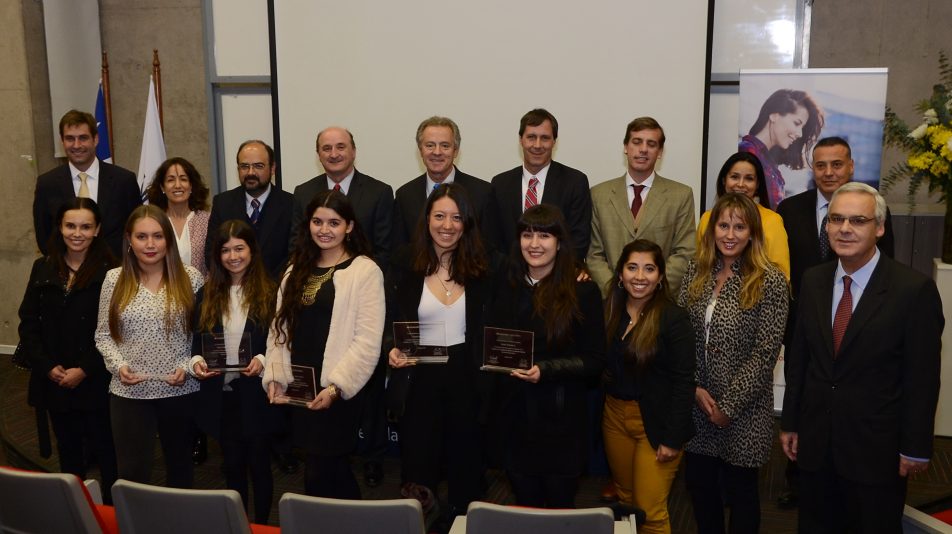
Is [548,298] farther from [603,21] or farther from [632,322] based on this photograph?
[603,21]

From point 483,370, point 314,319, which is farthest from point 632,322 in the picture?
point 314,319

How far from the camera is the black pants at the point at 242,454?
136 inches

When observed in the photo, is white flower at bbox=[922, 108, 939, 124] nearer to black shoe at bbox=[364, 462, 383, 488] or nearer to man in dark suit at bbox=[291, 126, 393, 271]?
man in dark suit at bbox=[291, 126, 393, 271]

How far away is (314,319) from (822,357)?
6.65 ft

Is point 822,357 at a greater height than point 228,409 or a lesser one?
greater

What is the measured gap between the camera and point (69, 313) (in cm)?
377

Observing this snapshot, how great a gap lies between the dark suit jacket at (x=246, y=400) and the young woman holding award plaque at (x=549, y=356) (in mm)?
1023

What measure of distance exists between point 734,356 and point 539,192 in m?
1.63

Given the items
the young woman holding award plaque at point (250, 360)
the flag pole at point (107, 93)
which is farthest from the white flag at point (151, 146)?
the young woman holding award plaque at point (250, 360)

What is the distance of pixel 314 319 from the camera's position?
3.36 m

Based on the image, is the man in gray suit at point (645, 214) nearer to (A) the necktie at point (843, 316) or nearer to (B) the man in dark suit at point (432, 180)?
(B) the man in dark suit at point (432, 180)

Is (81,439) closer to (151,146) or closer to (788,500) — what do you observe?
(151,146)

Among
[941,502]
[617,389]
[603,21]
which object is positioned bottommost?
[941,502]

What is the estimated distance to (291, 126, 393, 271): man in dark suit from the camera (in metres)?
4.38
